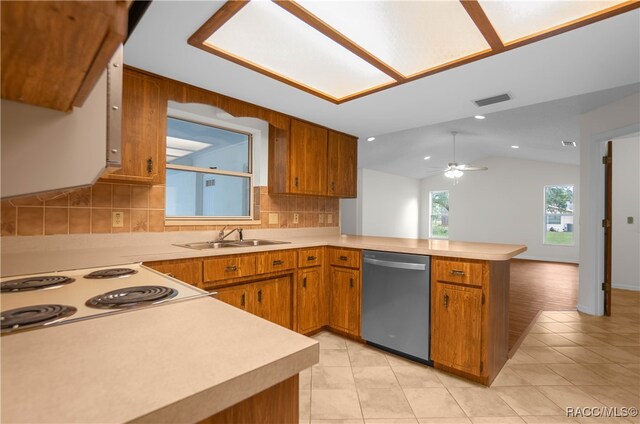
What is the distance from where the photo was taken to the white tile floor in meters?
1.79

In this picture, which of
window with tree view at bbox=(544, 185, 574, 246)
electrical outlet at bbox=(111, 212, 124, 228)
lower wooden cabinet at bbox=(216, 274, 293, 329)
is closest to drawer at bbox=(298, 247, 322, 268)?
lower wooden cabinet at bbox=(216, 274, 293, 329)

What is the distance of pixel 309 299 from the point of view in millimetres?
2822

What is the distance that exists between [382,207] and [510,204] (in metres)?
3.58

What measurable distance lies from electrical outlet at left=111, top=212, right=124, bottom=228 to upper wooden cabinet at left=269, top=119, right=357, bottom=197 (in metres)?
1.37

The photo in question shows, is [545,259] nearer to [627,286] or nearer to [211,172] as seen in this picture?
[627,286]

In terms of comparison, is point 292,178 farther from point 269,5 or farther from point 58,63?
point 58,63

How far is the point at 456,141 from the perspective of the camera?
23.5 ft

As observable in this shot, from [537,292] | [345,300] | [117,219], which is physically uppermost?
[117,219]

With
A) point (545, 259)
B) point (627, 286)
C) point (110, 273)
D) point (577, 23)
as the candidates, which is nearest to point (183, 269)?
point (110, 273)

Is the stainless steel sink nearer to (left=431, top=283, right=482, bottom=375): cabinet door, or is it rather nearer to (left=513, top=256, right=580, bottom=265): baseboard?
(left=431, top=283, right=482, bottom=375): cabinet door

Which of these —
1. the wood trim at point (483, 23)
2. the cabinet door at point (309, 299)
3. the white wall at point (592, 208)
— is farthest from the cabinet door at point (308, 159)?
the white wall at point (592, 208)

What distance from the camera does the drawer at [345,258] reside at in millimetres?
2762

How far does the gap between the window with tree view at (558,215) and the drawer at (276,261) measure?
8285mm

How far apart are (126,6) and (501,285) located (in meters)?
2.65
